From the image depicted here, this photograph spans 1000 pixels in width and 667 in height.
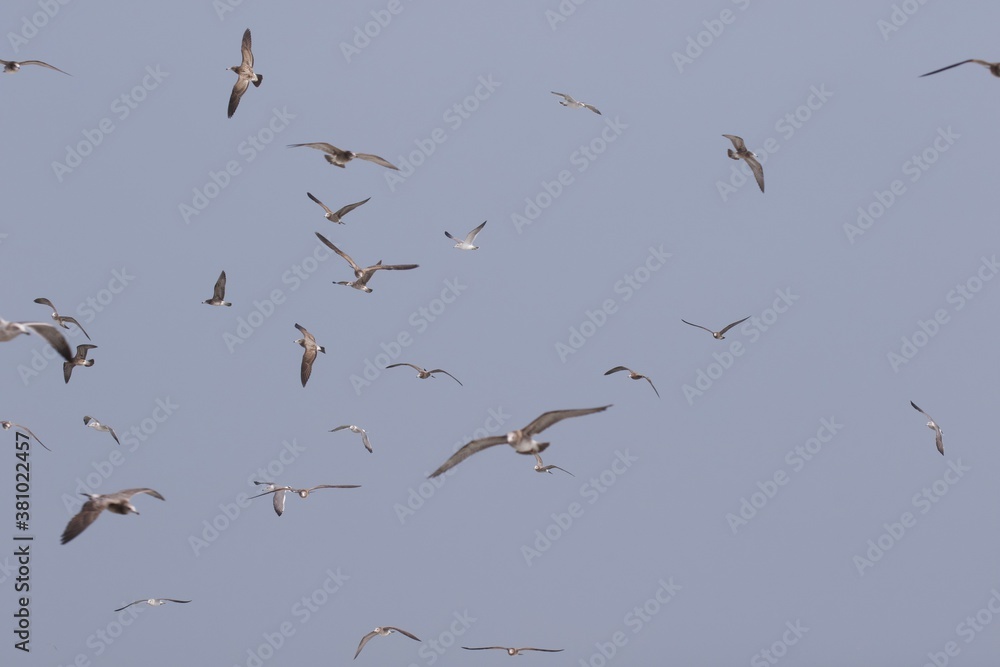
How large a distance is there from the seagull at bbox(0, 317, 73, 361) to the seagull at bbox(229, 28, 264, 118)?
8180 mm

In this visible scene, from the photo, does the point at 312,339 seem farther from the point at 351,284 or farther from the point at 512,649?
the point at 512,649

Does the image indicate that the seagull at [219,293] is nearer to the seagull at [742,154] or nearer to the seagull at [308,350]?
the seagull at [308,350]

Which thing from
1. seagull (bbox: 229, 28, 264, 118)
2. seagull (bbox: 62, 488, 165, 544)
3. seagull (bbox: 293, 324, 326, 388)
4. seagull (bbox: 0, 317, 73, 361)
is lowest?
seagull (bbox: 62, 488, 165, 544)

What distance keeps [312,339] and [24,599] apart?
17037mm

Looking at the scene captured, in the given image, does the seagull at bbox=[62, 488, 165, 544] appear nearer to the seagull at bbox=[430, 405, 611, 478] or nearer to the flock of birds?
the flock of birds

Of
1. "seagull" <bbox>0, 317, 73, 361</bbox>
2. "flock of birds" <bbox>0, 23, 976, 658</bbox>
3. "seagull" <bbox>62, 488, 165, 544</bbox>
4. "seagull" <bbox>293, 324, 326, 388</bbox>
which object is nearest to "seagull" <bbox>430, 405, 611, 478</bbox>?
"flock of birds" <bbox>0, 23, 976, 658</bbox>

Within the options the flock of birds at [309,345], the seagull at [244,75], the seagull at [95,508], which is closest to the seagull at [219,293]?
the flock of birds at [309,345]

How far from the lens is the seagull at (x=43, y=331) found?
15094 millimetres

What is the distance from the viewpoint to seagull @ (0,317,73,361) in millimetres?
15094

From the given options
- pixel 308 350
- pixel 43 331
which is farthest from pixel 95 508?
pixel 308 350

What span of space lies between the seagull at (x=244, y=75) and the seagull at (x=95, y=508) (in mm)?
8575

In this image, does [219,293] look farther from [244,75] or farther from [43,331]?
[43,331]

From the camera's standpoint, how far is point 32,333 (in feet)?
49.5

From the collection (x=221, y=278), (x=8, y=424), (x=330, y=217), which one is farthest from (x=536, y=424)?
(x=8, y=424)
